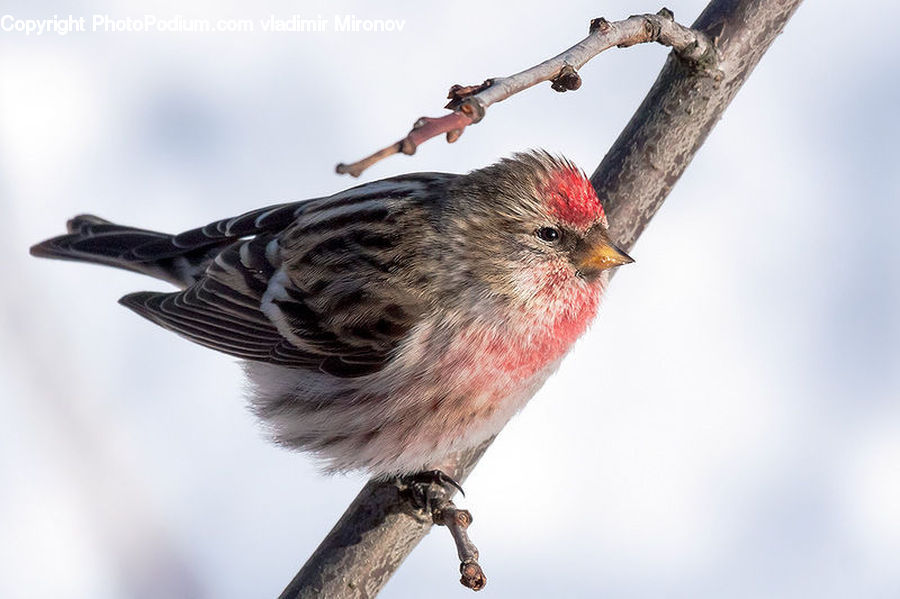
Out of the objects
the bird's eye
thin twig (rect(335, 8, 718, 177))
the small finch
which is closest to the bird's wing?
the small finch

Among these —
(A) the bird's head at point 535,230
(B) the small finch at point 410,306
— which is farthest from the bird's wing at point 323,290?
(A) the bird's head at point 535,230

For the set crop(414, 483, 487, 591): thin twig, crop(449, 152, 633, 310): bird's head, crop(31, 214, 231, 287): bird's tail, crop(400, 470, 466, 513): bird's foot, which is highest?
crop(449, 152, 633, 310): bird's head

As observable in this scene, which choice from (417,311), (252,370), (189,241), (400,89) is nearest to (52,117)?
(400,89)

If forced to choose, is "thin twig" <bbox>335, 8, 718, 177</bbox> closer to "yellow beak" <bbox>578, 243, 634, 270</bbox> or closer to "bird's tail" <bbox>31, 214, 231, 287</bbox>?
"yellow beak" <bbox>578, 243, 634, 270</bbox>

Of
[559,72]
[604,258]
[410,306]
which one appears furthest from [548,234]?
[559,72]

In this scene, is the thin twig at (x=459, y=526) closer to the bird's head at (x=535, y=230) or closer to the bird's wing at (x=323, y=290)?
the bird's wing at (x=323, y=290)

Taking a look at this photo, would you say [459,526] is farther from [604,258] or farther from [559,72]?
[559,72]

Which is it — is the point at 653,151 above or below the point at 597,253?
above
